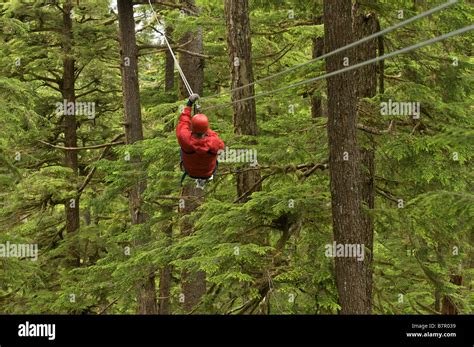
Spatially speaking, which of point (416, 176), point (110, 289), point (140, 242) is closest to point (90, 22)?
point (140, 242)

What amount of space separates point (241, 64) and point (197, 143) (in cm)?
348

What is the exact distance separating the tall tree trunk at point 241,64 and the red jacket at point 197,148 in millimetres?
2667

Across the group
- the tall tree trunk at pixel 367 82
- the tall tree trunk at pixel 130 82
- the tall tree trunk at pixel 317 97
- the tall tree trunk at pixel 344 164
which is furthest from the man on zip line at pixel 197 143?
the tall tree trunk at pixel 317 97

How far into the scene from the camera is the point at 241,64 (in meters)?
9.95

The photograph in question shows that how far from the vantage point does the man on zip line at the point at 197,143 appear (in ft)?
22.2

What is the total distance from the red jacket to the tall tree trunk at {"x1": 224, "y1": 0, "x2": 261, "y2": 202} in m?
2.67

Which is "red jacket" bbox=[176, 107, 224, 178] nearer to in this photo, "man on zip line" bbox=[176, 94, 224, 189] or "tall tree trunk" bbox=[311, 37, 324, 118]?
"man on zip line" bbox=[176, 94, 224, 189]

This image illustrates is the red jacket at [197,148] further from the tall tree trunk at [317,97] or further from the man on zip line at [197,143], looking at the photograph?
the tall tree trunk at [317,97]

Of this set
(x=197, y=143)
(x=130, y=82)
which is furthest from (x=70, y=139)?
(x=197, y=143)

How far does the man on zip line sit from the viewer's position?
678 cm

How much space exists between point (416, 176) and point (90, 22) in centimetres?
1128

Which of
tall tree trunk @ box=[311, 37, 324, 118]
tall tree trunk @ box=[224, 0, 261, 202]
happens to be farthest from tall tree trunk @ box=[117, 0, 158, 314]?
tall tree trunk @ box=[311, 37, 324, 118]
